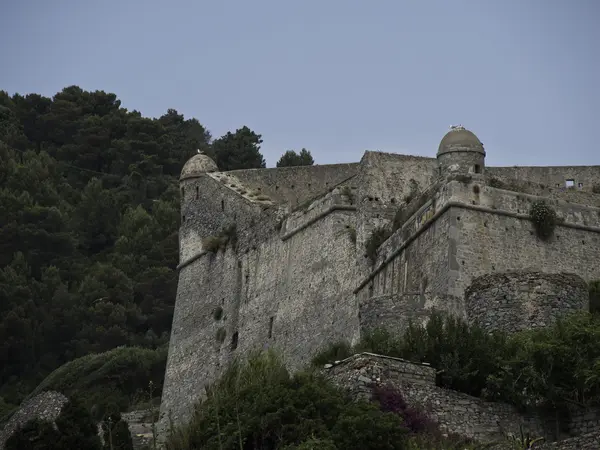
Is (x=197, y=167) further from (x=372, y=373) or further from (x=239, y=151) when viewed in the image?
(x=372, y=373)

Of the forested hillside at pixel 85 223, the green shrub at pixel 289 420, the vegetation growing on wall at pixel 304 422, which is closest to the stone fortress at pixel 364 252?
the vegetation growing on wall at pixel 304 422

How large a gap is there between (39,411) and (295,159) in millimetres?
37623

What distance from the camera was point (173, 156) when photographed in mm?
74062

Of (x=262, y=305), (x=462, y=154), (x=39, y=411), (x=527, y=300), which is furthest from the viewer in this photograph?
(x=262, y=305)

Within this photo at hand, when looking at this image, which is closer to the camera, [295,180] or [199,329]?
[199,329]

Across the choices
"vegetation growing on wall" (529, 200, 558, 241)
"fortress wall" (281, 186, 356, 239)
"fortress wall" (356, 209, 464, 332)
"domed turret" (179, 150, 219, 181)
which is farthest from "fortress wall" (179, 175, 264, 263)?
"vegetation growing on wall" (529, 200, 558, 241)

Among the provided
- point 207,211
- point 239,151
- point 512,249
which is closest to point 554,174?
point 512,249

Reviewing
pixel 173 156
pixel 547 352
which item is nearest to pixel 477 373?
pixel 547 352

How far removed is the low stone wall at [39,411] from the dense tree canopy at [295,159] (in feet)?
117

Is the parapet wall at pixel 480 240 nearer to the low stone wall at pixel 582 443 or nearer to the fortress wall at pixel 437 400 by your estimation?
the fortress wall at pixel 437 400

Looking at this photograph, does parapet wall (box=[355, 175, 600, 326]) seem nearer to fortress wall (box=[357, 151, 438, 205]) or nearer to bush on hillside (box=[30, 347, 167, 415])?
fortress wall (box=[357, 151, 438, 205])

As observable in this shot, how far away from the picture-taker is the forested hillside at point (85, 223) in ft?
193

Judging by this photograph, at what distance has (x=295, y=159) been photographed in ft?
218

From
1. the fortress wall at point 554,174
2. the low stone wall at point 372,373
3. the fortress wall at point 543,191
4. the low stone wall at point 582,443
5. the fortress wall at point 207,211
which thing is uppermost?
the fortress wall at point 554,174
